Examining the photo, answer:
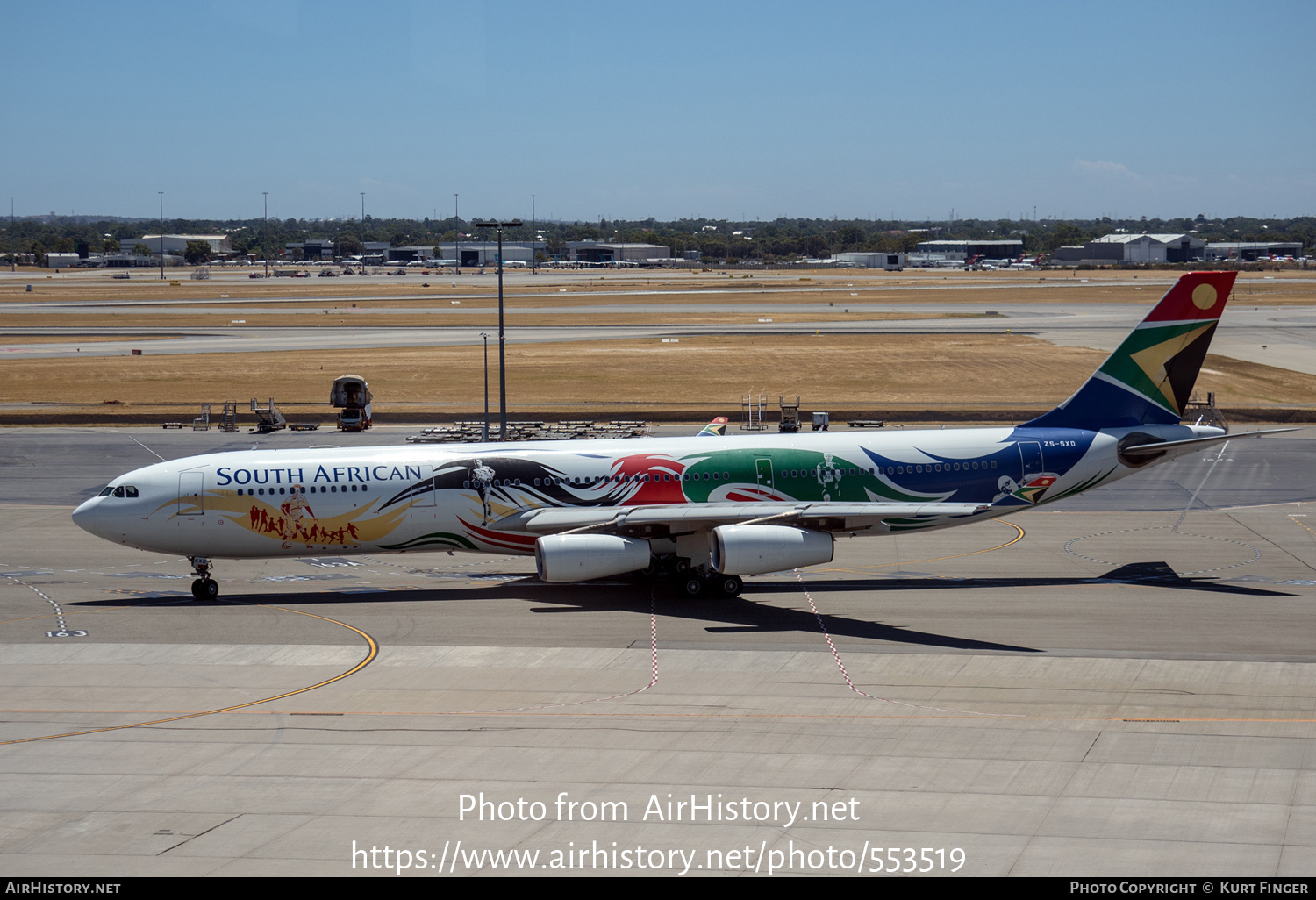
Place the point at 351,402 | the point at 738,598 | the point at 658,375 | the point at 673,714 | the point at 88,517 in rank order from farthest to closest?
the point at 658,375 → the point at 351,402 → the point at 738,598 → the point at 88,517 → the point at 673,714

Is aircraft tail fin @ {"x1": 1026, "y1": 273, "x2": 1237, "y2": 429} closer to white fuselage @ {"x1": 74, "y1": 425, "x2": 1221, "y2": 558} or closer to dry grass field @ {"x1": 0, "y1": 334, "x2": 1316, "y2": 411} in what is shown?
white fuselage @ {"x1": 74, "y1": 425, "x2": 1221, "y2": 558}

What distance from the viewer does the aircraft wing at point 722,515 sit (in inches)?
1323

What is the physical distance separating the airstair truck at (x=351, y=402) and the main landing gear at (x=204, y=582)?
108 ft

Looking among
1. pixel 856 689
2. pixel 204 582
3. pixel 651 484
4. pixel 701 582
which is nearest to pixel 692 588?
pixel 701 582

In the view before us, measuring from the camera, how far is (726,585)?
115ft

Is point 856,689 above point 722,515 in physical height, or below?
below

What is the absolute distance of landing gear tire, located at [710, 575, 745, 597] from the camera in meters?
35.2

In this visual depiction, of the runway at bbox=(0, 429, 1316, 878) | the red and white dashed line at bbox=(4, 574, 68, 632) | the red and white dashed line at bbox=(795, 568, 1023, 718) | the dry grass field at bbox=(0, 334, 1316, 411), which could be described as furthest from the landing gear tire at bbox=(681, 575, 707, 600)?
the dry grass field at bbox=(0, 334, 1316, 411)

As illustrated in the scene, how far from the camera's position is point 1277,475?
53.4 metres

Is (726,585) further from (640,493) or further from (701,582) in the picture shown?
(640,493)

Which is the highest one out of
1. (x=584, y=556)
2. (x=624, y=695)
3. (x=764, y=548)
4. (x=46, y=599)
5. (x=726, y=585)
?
(x=764, y=548)

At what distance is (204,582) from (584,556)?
39.4ft

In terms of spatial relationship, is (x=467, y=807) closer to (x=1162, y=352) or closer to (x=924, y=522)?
(x=924, y=522)

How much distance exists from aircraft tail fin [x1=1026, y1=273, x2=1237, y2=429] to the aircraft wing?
6.36 metres
